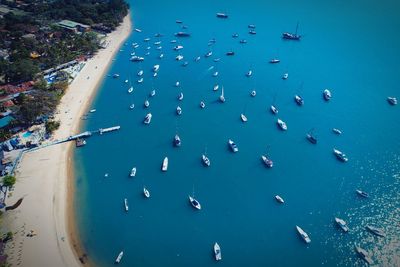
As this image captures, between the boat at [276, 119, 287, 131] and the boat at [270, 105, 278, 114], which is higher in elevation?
the boat at [270, 105, 278, 114]

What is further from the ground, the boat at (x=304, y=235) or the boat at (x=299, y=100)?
the boat at (x=299, y=100)

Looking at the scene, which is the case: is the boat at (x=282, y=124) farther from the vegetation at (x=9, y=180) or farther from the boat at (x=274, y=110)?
the vegetation at (x=9, y=180)

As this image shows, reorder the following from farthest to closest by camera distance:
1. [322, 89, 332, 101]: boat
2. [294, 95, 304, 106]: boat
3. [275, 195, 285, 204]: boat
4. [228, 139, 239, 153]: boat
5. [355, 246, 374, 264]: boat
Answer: [322, 89, 332, 101]: boat
[294, 95, 304, 106]: boat
[228, 139, 239, 153]: boat
[275, 195, 285, 204]: boat
[355, 246, 374, 264]: boat

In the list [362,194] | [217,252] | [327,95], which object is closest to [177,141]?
[217,252]

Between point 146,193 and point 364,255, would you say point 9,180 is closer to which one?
point 146,193

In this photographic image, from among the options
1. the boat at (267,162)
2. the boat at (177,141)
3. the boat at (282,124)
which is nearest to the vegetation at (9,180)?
the boat at (177,141)

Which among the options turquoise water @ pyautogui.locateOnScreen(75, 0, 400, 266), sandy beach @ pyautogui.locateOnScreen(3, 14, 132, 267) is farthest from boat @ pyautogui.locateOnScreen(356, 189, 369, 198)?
sandy beach @ pyautogui.locateOnScreen(3, 14, 132, 267)

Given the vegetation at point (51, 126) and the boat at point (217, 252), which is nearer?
the boat at point (217, 252)

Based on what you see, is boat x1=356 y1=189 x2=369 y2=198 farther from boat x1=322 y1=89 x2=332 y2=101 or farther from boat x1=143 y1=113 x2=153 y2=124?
boat x1=143 y1=113 x2=153 y2=124
